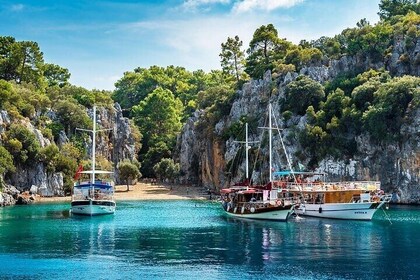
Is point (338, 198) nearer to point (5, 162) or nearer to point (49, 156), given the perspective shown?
point (5, 162)

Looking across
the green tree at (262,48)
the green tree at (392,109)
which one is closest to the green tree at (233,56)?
the green tree at (262,48)

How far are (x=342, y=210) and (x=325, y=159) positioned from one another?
25.0 meters

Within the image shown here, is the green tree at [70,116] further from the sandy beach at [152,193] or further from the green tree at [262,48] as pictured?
the green tree at [262,48]

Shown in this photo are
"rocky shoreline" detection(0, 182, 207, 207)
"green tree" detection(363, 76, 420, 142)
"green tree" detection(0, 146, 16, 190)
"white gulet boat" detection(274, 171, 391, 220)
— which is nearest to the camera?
"white gulet boat" detection(274, 171, 391, 220)

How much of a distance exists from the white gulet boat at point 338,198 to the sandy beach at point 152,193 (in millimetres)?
36540

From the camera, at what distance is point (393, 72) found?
9781cm

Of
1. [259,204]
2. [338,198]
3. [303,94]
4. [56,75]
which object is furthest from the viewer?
[56,75]

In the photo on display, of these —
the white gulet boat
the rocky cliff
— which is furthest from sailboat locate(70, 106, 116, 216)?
the rocky cliff

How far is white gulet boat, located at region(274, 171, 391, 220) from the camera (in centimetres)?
6397

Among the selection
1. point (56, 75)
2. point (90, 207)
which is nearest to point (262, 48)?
point (56, 75)

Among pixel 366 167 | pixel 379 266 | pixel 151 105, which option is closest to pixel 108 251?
pixel 379 266

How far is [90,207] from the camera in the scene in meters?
67.8

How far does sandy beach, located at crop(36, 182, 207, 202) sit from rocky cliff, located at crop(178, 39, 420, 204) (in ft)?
18.5

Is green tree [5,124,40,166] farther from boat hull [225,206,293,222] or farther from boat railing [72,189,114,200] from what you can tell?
boat hull [225,206,293,222]
